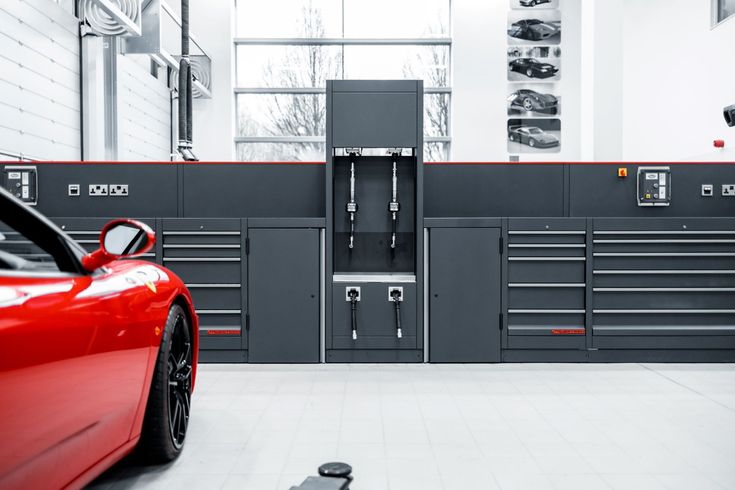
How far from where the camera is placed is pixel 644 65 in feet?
19.5

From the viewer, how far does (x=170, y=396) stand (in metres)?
1.90

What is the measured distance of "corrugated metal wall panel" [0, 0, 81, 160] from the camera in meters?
3.95

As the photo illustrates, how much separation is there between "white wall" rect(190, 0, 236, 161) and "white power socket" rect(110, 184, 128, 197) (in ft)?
12.8

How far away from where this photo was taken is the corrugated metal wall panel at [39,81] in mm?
3949

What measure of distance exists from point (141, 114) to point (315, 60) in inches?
105

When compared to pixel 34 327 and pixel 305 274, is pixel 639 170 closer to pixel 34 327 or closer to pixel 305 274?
pixel 305 274

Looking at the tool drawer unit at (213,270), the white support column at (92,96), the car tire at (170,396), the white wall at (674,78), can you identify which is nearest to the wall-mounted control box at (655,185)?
the white wall at (674,78)

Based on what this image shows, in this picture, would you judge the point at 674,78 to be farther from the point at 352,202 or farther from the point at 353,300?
the point at 353,300

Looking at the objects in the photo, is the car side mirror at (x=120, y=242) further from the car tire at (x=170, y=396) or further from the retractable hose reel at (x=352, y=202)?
the retractable hose reel at (x=352, y=202)

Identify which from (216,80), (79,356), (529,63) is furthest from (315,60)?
(79,356)

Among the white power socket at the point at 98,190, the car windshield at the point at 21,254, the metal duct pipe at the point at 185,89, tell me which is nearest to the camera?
the car windshield at the point at 21,254

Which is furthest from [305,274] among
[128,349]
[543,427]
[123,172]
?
[128,349]

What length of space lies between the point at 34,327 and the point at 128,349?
1.41ft

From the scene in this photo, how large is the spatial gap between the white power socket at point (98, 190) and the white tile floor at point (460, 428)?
1.47m
